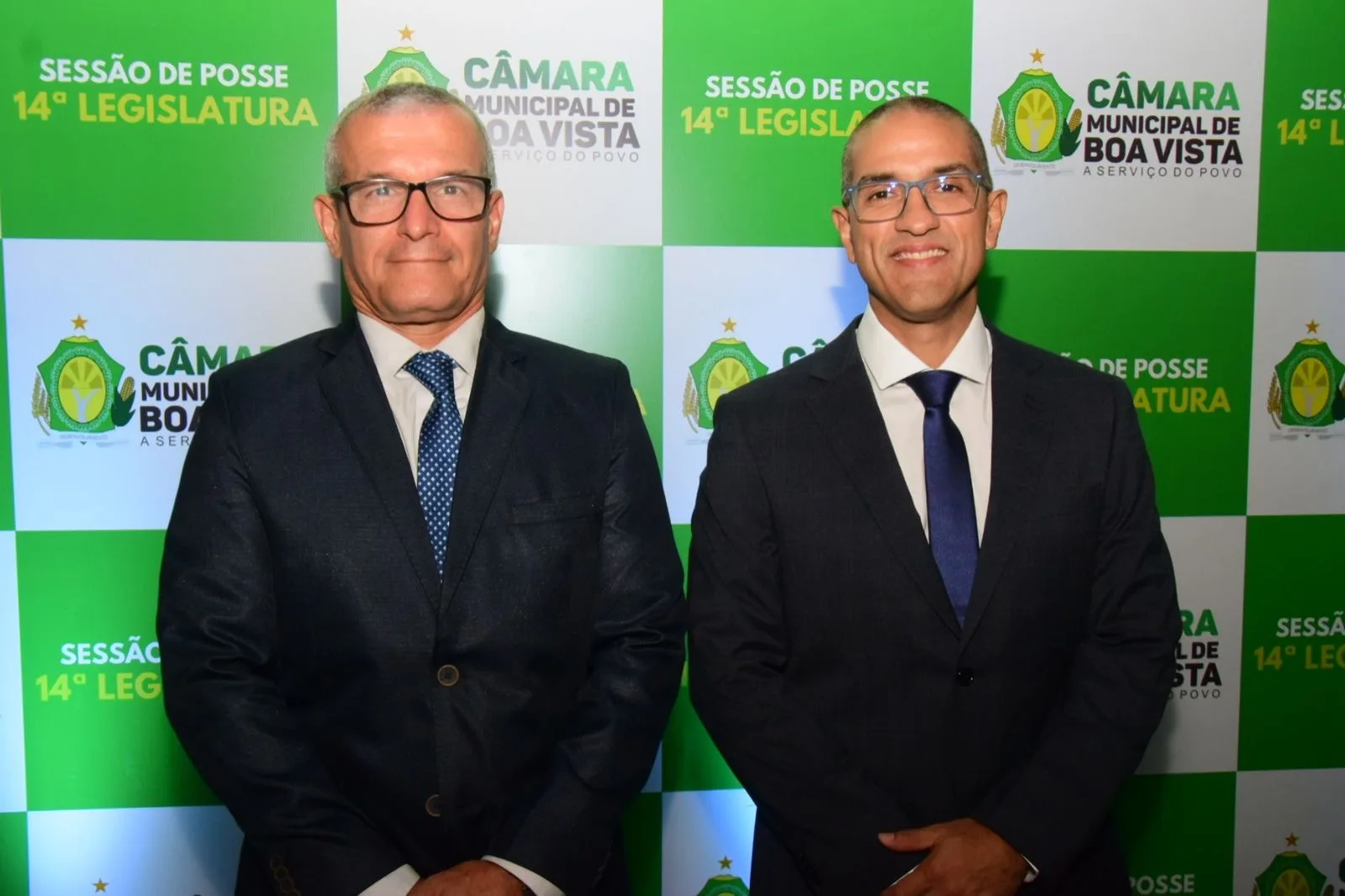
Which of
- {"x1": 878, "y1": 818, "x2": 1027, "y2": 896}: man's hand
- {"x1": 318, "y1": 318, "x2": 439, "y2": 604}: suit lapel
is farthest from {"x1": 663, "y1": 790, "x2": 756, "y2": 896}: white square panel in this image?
{"x1": 318, "y1": 318, "x2": 439, "y2": 604}: suit lapel

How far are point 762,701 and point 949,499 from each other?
1.41 ft

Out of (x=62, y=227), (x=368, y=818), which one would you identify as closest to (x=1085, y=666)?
(x=368, y=818)

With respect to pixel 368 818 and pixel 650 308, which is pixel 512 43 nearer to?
pixel 650 308

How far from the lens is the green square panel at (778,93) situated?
264 cm

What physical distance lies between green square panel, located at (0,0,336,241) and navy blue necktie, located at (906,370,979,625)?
1.59 m

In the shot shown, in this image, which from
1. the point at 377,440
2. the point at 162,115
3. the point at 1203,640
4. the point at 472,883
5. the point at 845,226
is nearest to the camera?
the point at 472,883

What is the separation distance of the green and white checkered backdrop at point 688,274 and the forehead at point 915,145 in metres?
0.86

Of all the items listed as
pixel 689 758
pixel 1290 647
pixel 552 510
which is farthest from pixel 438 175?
pixel 1290 647

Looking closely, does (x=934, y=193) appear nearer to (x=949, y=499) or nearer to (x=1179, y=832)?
(x=949, y=499)

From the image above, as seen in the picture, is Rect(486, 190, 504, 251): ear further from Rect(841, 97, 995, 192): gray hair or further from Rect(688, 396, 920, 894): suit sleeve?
Rect(841, 97, 995, 192): gray hair

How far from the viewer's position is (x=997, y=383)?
1847 mm

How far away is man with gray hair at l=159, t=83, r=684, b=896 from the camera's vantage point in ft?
5.27

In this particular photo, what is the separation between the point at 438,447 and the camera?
172 centimetres

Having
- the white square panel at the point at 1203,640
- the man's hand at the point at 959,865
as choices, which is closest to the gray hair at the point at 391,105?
the man's hand at the point at 959,865
